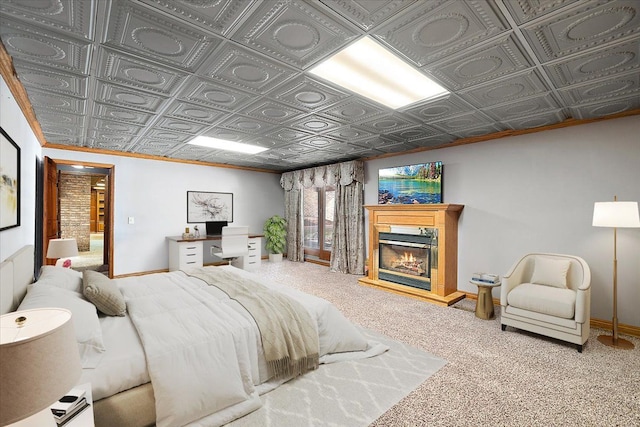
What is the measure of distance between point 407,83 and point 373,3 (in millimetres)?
1199

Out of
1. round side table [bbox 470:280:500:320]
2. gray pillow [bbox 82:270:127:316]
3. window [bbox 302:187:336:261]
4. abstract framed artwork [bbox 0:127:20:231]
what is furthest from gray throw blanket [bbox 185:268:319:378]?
window [bbox 302:187:336:261]

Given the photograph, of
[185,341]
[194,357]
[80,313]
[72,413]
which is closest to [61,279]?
[80,313]

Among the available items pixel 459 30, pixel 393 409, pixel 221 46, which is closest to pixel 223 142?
pixel 221 46

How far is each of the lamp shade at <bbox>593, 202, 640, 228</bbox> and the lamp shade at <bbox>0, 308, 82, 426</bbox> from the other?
4.21 m

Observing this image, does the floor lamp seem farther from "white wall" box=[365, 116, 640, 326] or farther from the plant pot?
the plant pot

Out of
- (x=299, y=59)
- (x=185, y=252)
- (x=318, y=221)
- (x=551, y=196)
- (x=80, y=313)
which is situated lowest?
(x=185, y=252)

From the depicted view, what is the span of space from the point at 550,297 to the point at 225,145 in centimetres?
487

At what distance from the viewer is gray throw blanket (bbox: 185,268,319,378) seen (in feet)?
7.07

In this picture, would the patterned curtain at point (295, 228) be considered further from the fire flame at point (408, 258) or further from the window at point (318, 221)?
the fire flame at point (408, 258)

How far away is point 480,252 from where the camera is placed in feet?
14.4

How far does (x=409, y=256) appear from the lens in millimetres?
4855

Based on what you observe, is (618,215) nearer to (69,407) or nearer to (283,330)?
(283,330)

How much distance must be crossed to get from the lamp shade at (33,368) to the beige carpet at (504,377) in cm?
150

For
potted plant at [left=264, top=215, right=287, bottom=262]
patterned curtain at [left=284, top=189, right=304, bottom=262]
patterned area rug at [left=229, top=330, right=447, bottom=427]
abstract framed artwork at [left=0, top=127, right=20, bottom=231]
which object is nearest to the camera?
patterned area rug at [left=229, top=330, right=447, bottom=427]
